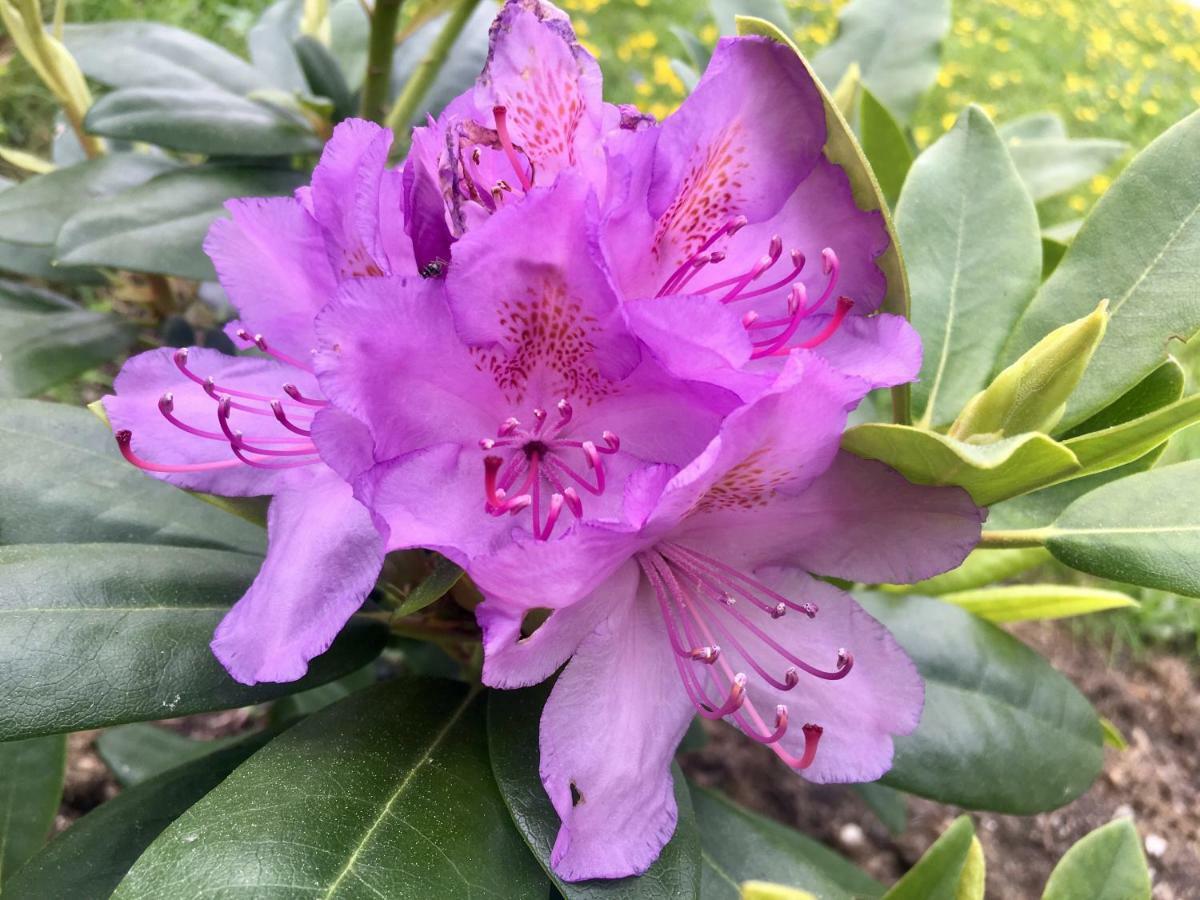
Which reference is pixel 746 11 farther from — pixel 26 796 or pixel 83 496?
pixel 26 796

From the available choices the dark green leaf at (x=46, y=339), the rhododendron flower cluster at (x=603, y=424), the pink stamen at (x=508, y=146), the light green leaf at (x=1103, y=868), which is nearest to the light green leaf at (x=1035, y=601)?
the light green leaf at (x=1103, y=868)

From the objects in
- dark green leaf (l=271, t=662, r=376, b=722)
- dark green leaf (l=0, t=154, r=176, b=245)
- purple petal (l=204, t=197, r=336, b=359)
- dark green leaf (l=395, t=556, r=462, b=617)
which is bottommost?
dark green leaf (l=271, t=662, r=376, b=722)

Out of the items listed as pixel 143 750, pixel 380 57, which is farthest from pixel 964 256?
pixel 143 750

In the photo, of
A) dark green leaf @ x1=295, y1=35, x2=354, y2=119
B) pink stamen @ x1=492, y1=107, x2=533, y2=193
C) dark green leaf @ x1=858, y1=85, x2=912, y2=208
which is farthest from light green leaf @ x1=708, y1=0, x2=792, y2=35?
pink stamen @ x1=492, y1=107, x2=533, y2=193

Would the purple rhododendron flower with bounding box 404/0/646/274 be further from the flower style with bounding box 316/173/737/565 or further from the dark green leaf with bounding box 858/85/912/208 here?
the dark green leaf with bounding box 858/85/912/208

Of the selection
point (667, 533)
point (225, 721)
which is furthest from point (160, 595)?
point (225, 721)

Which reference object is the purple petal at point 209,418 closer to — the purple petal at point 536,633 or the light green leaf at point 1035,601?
the purple petal at point 536,633

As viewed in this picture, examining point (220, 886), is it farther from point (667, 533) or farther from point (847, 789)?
point (847, 789)
